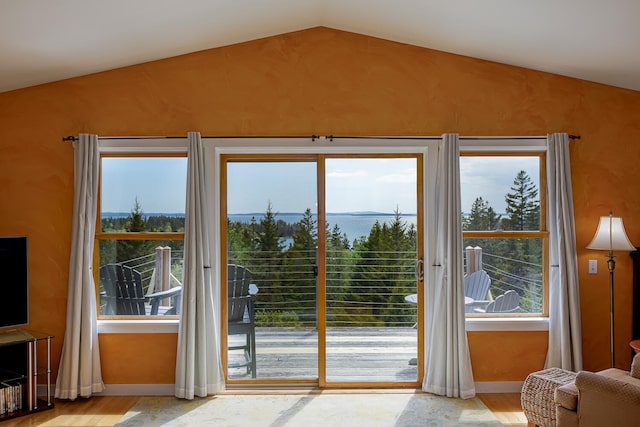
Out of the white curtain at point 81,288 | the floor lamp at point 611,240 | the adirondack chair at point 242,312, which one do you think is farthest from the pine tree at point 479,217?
the white curtain at point 81,288

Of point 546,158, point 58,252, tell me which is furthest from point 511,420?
point 58,252

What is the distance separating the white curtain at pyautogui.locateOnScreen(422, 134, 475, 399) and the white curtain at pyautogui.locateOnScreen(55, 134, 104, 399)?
108 inches

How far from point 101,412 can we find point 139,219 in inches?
59.6

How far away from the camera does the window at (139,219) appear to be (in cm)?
435

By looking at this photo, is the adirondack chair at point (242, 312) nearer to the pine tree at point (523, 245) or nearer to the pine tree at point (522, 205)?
the pine tree at point (523, 245)

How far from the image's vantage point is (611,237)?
13.2 ft

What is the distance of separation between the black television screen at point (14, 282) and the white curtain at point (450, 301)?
126 inches

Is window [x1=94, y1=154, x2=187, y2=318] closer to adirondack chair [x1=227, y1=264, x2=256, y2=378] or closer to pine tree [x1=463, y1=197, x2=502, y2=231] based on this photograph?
adirondack chair [x1=227, y1=264, x2=256, y2=378]

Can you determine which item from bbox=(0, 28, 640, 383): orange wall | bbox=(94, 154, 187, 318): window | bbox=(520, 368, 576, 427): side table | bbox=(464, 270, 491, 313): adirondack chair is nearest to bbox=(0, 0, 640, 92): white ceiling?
bbox=(0, 28, 640, 383): orange wall

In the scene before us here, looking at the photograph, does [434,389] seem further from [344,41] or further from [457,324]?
[344,41]

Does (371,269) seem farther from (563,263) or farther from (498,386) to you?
(563,263)

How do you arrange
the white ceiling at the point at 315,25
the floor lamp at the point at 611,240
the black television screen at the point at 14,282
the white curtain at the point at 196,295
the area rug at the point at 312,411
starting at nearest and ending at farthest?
the white ceiling at the point at 315,25, the area rug at the point at 312,411, the black television screen at the point at 14,282, the floor lamp at the point at 611,240, the white curtain at the point at 196,295

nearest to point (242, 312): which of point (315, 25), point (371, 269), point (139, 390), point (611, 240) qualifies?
point (139, 390)

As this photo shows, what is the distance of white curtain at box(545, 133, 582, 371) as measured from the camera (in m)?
4.11
